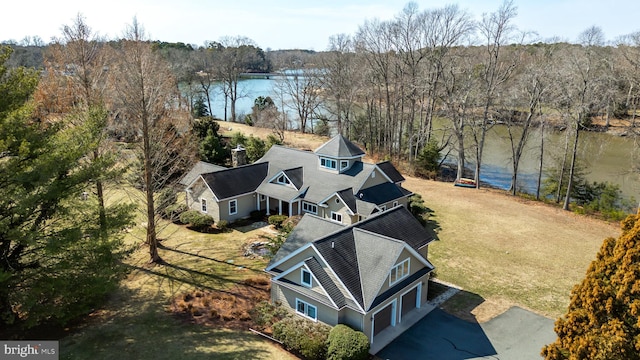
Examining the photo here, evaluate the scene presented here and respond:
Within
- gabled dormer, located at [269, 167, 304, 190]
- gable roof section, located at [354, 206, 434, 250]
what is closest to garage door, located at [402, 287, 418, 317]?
gable roof section, located at [354, 206, 434, 250]

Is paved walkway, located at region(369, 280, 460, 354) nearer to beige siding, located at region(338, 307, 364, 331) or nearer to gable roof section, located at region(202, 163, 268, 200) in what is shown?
beige siding, located at region(338, 307, 364, 331)

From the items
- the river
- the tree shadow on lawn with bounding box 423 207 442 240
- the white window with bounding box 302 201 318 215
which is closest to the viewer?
the tree shadow on lawn with bounding box 423 207 442 240

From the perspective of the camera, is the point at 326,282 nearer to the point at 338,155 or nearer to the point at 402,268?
the point at 402,268

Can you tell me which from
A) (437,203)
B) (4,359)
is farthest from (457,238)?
(4,359)

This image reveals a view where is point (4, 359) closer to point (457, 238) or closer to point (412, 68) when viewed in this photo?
point (457, 238)

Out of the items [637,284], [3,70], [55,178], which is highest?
[3,70]

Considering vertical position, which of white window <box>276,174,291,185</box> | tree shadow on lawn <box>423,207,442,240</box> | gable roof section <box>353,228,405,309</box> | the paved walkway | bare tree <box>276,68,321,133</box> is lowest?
the paved walkway

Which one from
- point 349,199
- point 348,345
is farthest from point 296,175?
point 348,345
